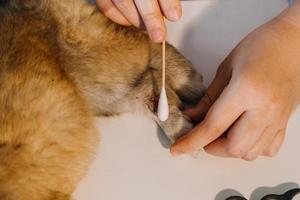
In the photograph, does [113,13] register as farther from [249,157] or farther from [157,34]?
[249,157]

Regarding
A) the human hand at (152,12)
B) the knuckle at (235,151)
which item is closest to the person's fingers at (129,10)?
the human hand at (152,12)

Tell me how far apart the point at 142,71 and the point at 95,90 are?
95 mm

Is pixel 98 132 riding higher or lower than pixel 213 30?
lower

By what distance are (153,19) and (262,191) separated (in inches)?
13.4

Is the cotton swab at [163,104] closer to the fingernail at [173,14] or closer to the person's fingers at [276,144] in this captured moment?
the fingernail at [173,14]

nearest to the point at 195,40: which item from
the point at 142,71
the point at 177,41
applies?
the point at 177,41

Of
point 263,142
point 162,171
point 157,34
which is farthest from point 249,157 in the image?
point 157,34

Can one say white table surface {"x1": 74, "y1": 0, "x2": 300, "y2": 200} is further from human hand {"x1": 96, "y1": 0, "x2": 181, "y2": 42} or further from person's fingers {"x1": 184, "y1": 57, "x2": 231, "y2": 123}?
human hand {"x1": 96, "y1": 0, "x2": 181, "y2": 42}

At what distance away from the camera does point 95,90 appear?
96 centimetres

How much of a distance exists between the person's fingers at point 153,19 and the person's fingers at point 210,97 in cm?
13

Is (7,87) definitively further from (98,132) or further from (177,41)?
(177,41)

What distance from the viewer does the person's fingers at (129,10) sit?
929 mm

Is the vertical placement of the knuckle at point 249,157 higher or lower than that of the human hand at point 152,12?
lower

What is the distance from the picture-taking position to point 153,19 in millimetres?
885
